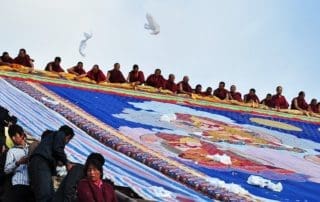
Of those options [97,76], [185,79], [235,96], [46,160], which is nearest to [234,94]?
[235,96]

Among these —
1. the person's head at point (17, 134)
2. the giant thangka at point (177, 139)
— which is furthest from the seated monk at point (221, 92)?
the person's head at point (17, 134)

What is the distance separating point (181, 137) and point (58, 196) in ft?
19.3

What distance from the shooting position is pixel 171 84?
15984 mm

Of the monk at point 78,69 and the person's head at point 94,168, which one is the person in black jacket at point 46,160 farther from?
the monk at point 78,69

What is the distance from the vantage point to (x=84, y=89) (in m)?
13.6

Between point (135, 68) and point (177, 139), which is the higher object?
point (135, 68)

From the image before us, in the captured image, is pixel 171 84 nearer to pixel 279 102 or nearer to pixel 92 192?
pixel 279 102

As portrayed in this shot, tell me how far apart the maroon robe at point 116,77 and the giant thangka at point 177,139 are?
3.21ft

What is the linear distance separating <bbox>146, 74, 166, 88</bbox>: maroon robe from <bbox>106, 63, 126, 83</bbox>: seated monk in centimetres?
58

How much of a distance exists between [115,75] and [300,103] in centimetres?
414

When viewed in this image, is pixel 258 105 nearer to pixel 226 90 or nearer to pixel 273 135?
pixel 226 90

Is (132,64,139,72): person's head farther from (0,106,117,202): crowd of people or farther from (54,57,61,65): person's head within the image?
(0,106,117,202): crowd of people

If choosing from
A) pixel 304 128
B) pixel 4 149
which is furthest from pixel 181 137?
pixel 4 149

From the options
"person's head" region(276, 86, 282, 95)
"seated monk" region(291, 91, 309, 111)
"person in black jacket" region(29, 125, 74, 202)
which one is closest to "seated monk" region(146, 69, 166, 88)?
"person's head" region(276, 86, 282, 95)
